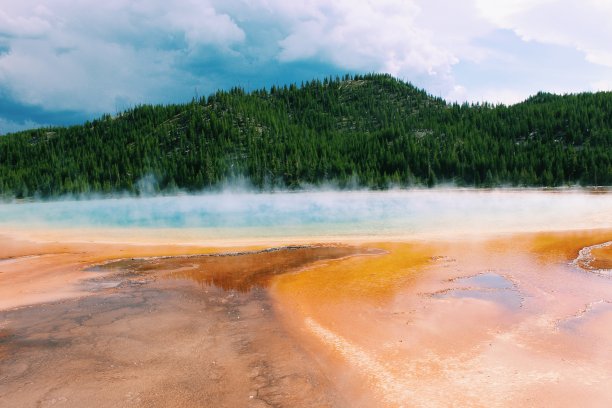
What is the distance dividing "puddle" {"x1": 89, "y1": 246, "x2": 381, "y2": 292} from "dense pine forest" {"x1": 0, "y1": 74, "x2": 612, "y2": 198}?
8821cm

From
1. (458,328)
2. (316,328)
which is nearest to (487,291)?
(458,328)

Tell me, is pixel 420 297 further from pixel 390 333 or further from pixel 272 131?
pixel 272 131

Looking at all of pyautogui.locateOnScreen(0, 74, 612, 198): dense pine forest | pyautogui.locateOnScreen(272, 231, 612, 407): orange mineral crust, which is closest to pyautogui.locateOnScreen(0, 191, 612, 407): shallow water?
pyautogui.locateOnScreen(272, 231, 612, 407): orange mineral crust

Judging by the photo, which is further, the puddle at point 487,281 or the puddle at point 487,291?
the puddle at point 487,281

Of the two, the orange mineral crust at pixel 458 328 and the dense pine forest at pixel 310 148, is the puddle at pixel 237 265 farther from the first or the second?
the dense pine forest at pixel 310 148

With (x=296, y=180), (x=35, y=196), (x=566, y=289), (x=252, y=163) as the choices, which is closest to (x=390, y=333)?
(x=566, y=289)

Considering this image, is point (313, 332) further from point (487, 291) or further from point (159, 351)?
point (487, 291)

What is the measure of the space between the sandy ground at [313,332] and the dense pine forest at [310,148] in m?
91.4

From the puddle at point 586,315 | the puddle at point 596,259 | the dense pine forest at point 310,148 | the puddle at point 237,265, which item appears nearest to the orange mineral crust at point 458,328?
the puddle at point 586,315

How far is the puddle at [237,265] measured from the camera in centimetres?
1503

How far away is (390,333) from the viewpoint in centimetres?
979

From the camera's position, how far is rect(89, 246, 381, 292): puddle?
15031mm

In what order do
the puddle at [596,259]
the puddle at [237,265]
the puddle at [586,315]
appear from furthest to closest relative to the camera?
the puddle at [596,259]
the puddle at [237,265]
the puddle at [586,315]

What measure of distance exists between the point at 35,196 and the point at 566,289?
128 metres
